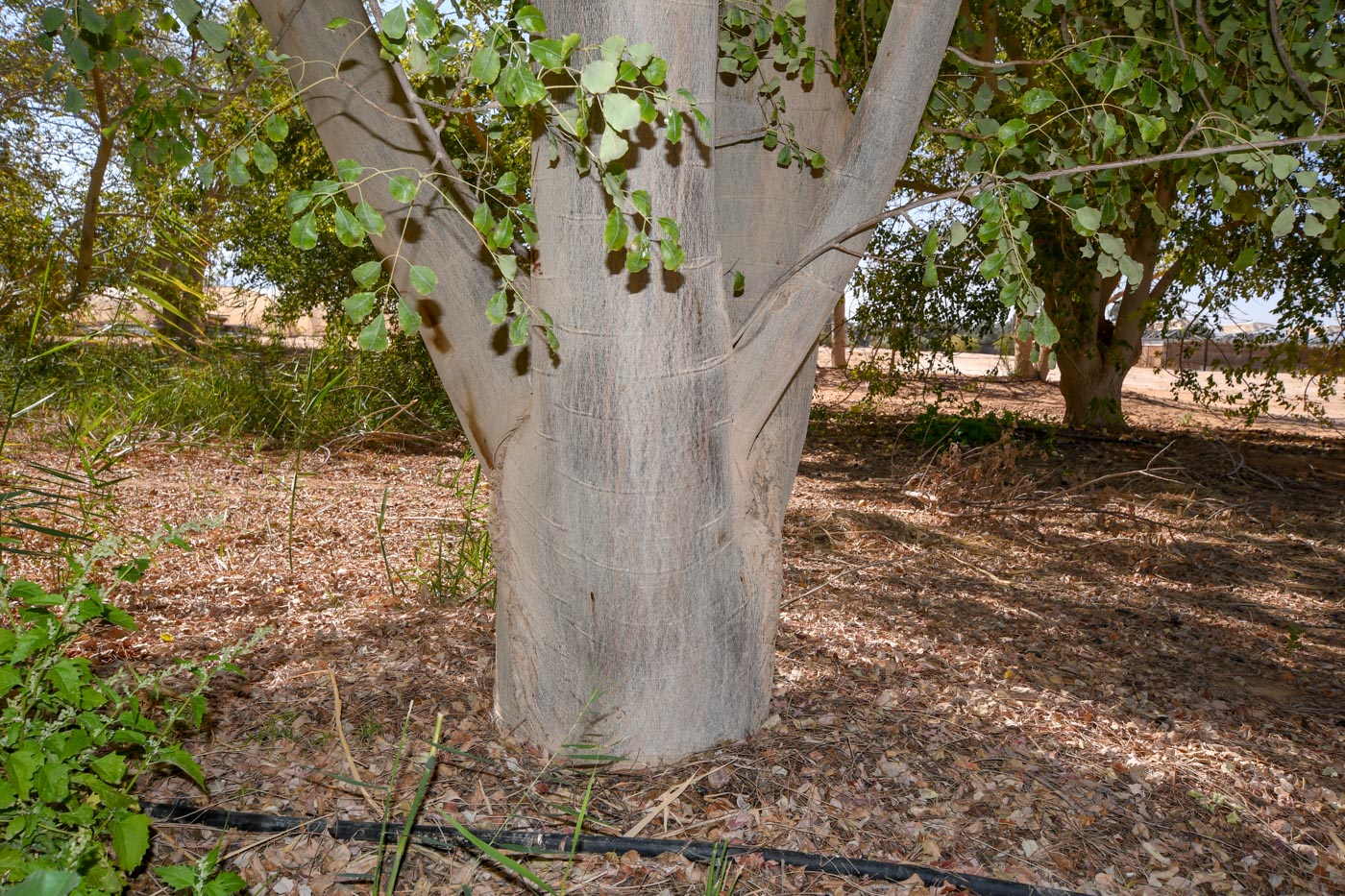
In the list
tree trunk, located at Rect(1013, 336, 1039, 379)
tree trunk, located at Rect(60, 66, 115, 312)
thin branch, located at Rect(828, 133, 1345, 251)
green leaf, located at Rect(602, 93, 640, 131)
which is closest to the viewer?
green leaf, located at Rect(602, 93, 640, 131)

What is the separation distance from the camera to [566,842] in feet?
6.60

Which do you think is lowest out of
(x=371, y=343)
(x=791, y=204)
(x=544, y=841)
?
(x=544, y=841)

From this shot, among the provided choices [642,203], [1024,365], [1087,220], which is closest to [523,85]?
[642,203]

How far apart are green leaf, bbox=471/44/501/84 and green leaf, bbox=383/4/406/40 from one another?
140mm

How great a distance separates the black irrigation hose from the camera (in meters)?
1.99

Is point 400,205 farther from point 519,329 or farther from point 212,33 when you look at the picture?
point 519,329

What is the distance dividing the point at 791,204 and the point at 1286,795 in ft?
7.06

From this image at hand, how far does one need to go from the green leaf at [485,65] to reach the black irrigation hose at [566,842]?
150cm

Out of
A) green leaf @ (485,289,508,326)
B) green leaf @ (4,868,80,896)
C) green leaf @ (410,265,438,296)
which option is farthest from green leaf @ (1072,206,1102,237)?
green leaf @ (4,868,80,896)

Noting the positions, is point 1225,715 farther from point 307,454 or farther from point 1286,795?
point 307,454

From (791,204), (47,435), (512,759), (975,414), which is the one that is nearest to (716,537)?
(512,759)

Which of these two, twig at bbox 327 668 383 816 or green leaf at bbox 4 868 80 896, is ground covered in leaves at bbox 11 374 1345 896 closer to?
twig at bbox 327 668 383 816

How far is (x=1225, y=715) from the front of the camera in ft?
9.72

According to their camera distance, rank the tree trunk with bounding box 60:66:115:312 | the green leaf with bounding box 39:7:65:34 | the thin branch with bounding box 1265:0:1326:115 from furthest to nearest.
Result: the tree trunk with bounding box 60:66:115:312
the thin branch with bounding box 1265:0:1326:115
the green leaf with bounding box 39:7:65:34
